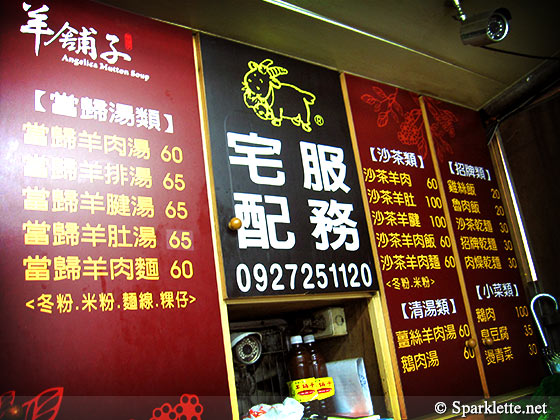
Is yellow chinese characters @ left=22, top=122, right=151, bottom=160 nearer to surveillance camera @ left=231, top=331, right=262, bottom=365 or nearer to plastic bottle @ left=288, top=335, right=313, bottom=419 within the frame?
surveillance camera @ left=231, top=331, right=262, bottom=365

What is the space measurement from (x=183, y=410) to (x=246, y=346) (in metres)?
0.55

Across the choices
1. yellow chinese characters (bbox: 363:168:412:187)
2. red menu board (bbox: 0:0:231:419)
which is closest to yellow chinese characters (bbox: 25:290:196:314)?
red menu board (bbox: 0:0:231:419)

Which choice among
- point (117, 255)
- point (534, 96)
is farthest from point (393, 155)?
point (117, 255)

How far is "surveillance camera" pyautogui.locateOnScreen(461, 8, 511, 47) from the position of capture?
2221 mm

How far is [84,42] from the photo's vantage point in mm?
1749

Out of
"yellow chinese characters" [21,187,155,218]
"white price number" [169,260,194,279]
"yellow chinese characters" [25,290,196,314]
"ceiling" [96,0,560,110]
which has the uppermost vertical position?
"ceiling" [96,0,560,110]

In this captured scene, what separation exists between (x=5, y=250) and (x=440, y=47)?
2.12m

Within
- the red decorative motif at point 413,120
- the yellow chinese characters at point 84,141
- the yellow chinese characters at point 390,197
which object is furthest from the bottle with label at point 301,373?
the red decorative motif at point 413,120

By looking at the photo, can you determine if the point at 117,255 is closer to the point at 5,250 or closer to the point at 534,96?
the point at 5,250

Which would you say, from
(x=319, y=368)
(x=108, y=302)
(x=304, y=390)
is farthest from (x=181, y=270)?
(x=319, y=368)

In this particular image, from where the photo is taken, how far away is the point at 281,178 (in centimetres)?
203

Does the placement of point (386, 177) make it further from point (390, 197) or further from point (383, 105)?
point (383, 105)

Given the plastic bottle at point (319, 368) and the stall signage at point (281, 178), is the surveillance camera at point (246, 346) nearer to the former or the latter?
the plastic bottle at point (319, 368)

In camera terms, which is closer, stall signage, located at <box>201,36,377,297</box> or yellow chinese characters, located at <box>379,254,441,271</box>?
stall signage, located at <box>201,36,377,297</box>
